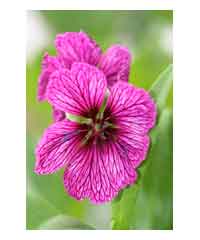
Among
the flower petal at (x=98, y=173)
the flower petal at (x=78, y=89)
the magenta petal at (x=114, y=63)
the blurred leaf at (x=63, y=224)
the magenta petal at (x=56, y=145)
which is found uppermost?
the magenta petal at (x=114, y=63)

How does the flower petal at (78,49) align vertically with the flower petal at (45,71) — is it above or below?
above

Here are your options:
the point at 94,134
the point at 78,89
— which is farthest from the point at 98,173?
the point at 78,89

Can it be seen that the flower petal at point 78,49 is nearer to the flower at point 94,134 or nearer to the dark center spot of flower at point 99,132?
the flower at point 94,134

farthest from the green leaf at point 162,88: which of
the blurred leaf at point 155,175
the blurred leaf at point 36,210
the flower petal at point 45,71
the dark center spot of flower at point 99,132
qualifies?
the blurred leaf at point 36,210

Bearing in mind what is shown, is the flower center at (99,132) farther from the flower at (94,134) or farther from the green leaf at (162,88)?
the green leaf at (162,88)

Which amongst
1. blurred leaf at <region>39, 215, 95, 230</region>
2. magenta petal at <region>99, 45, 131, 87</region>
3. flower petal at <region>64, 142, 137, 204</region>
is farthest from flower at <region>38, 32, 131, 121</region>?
blurred leaf at <region>39, 215, 95, 230</region>

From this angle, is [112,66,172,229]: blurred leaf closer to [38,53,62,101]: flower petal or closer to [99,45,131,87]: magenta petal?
[99,45,131,87]: magenta petal
